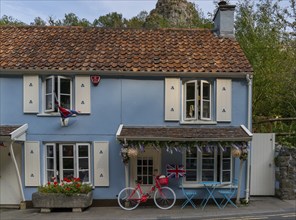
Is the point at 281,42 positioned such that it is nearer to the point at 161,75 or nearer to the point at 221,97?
the point at 221,97

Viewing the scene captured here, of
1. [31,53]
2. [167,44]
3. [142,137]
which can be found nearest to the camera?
[142,137]

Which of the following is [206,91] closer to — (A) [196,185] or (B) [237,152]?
(B) [237,152]

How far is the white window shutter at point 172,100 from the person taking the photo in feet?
41.1

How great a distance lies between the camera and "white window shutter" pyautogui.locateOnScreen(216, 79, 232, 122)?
12.6 metres

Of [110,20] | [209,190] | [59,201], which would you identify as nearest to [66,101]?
[59,201]

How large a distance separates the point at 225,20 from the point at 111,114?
6.47m

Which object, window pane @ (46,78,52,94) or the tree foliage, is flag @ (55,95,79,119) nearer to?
window pane @ (46,78,52,94)

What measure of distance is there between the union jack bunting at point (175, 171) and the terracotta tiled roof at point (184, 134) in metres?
1.38

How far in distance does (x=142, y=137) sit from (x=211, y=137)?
7.59ft

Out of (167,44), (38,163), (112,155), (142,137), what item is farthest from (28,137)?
(167,44)

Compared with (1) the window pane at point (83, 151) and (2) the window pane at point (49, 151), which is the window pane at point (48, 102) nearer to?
(2) the window pane at point (49, 151)

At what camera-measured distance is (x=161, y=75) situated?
12562 mm

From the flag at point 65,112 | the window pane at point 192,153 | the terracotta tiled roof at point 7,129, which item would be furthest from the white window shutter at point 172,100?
the terracotta tiled roof at point 7,129

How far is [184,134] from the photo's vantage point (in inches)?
457
